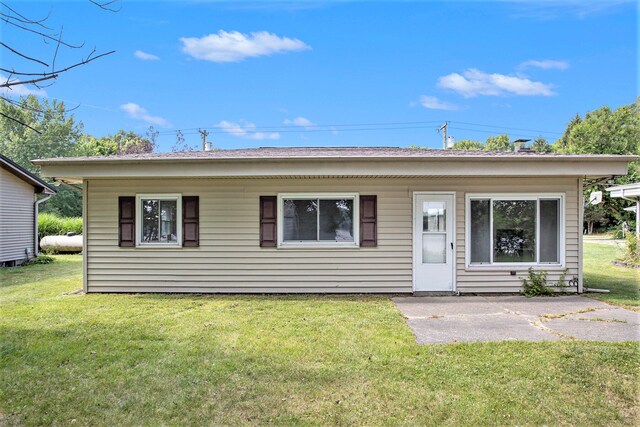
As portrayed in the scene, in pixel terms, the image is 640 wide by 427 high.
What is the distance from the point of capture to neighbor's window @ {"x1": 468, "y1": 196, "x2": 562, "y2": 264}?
6.88 metres

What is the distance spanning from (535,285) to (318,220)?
13.6ft

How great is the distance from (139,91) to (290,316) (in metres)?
20.1

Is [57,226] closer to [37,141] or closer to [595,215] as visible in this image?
[37,141]

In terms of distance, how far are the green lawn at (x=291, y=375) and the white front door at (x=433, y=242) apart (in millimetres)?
2038

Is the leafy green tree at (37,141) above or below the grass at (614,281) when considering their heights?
above

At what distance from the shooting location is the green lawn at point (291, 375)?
2.76 metres

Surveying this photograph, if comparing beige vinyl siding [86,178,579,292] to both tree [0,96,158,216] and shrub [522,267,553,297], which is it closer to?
shrub [522,267,553,297]

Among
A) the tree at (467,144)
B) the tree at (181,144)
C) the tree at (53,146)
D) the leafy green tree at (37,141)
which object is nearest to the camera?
the tree at (53,146)

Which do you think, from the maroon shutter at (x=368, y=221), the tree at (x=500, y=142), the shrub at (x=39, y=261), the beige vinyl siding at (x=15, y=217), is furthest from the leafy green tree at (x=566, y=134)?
the beige vinyl siding at (x=15, y=217)

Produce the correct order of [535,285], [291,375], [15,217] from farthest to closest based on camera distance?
[15,217] < [535,285] < [291,375]

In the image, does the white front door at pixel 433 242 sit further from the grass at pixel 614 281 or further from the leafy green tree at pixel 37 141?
the leafy green tree at pixel 37 141

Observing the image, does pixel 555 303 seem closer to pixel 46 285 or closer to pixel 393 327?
pixel 393 327

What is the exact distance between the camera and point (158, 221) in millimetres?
7105

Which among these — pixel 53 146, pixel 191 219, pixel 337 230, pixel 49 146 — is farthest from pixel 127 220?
pixel 53 146
